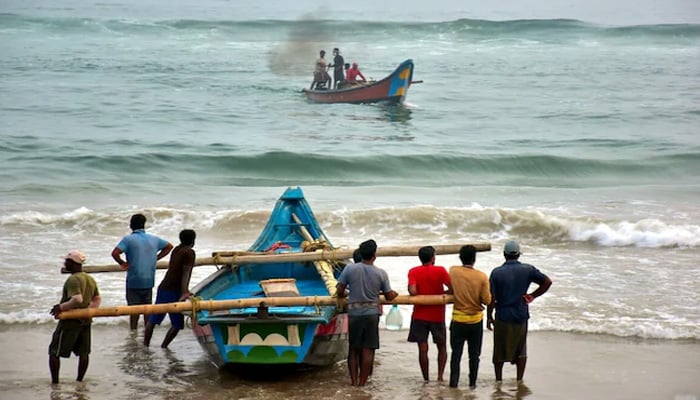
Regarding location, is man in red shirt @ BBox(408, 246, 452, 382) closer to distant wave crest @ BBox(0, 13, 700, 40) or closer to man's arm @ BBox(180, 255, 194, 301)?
man's arm @ BBox(180, 255, 194, 301)

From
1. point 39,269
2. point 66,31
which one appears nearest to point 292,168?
point 39,269

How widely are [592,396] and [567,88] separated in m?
29.9

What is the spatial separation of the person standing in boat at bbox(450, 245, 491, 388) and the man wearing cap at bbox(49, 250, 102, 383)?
2749 mm

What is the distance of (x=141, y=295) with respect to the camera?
9031 mm

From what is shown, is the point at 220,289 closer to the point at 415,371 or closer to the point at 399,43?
the point at 415,371

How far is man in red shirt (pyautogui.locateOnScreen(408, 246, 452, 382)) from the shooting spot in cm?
789

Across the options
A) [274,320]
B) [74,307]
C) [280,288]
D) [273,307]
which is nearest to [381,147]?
[280,288]

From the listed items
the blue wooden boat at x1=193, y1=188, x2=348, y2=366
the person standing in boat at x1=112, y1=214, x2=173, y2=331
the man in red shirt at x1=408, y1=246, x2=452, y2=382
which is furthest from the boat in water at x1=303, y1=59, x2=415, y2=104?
the man in red shirt at x1=408, y1=246, x2=452, y2=382

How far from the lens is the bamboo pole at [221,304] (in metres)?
7.66

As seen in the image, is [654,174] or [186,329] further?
[654,174]

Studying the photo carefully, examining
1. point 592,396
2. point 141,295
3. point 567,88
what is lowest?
point 592,396

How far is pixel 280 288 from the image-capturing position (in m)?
8.83

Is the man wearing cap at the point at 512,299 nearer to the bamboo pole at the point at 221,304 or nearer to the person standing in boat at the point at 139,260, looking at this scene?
the bamboo pole at the point at 221,304

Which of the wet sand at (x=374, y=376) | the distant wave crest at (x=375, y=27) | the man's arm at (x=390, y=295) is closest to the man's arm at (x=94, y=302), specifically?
the wet sand at (x=374, y=376)
